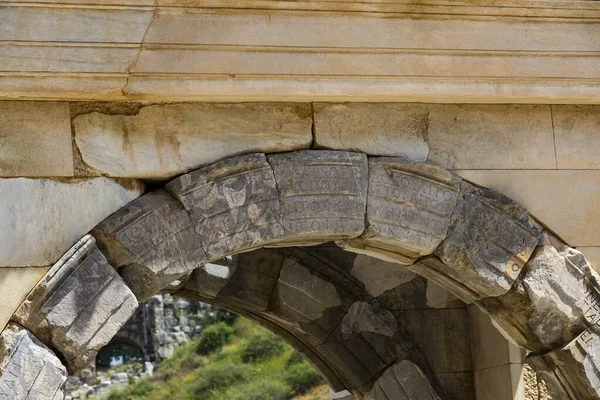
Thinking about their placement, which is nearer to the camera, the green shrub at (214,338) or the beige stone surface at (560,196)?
the beige stone surface at (560,196)

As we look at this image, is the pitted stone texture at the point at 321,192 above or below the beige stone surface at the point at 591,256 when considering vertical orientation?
above

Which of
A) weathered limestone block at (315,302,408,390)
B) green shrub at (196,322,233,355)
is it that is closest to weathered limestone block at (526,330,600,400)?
weathered limestone block at (315,302,408,390)

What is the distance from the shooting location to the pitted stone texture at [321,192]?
4949mm

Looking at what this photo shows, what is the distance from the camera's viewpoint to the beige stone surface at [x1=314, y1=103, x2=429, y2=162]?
16.8 feet

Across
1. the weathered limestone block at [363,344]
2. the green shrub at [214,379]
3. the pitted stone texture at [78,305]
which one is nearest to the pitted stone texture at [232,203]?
the pitted stone texture at [78,305]

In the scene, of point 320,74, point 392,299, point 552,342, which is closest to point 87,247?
point 320,74

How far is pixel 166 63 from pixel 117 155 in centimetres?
47

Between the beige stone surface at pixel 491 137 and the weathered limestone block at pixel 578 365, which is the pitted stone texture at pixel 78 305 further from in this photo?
the weathered limestone block at pixel 578 365

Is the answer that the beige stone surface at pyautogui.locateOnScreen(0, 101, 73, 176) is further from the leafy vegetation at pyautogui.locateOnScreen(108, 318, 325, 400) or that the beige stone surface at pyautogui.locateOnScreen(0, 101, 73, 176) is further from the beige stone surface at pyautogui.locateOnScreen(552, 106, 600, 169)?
the leafy vegetation at pyautogui.locateOnScreen(108, 318, 325, 400)

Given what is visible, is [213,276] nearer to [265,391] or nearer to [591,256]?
[591,256]

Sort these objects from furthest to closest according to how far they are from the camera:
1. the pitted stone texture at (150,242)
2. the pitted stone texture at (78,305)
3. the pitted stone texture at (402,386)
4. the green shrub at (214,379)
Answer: the green shrub at (214,379)
the pitted stone texture at (402,386)
the pitted stone texture at (150,242)
the pitted stone texture at (78,305)

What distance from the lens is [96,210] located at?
470 cm

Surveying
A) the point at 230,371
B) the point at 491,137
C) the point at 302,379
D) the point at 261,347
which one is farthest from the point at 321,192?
the point at 261,347

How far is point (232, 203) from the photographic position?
4859 mm
